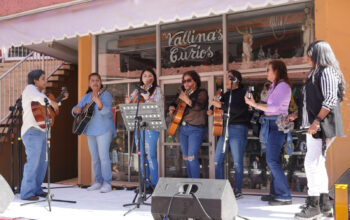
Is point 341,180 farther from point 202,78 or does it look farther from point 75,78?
point 75,78

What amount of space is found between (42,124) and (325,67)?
3.85 meters

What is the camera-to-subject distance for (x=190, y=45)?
637 cm

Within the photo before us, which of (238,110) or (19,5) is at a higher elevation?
A: (19,5)

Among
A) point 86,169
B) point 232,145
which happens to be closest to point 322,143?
point 232,145

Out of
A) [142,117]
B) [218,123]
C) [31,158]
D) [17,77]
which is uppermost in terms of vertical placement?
[17,77]

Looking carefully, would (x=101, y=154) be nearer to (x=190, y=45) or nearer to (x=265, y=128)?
(x=190, y=45)

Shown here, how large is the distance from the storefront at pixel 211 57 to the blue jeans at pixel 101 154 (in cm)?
50

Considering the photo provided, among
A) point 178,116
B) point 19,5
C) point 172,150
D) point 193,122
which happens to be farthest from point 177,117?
point 19,5

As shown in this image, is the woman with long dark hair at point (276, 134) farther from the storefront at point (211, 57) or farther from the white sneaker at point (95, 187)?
the white sneaker at point (95, 187)

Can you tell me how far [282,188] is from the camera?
4.65 meters

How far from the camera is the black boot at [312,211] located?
12.0 feet

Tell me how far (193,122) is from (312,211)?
2150mm

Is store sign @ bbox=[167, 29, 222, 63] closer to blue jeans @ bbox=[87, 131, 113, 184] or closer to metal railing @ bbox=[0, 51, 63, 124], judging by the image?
blue jeans @ bbox=[87, 131, 113, 184]

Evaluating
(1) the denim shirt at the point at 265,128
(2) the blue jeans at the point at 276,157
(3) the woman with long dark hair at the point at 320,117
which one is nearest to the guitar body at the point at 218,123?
(1) the denim shirt at the point at 265,128
